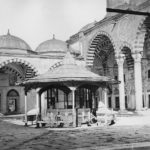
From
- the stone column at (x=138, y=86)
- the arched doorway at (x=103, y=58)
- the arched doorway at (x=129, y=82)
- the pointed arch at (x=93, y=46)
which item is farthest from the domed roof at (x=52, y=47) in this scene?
the stone column at (x=138, y=86)

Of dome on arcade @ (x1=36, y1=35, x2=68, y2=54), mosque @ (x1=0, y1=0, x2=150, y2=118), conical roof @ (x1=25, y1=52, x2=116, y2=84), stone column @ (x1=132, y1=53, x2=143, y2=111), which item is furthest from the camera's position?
dome on arcade @ (x1=36, y1=35, x2=68, y2=54)

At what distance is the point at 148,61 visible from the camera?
2150 cm

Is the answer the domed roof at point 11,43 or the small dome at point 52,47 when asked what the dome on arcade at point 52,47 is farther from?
the domed roof at point 11,43

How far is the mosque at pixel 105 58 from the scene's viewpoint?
18.3m

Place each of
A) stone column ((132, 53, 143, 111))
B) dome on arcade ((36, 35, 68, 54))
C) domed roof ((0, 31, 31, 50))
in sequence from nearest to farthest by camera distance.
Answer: stone column ((132, 53, 143, 111)) → domed roof ((0, 31, 31, 50)) → dome on arcade ((36, 35, 68, 54))

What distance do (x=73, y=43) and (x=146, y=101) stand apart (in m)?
10.4

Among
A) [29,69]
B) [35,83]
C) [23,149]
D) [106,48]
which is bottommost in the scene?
[23,149]

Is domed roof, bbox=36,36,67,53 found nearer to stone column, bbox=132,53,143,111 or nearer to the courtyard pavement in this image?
stone column, bbox=132,53,143,111

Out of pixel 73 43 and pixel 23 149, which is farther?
pixel 73 43

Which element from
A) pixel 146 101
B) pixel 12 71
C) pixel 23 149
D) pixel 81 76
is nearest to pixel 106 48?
pixel 146 101

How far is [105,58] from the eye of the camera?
26188 mm

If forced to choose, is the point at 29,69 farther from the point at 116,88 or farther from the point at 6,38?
the point at 116,88

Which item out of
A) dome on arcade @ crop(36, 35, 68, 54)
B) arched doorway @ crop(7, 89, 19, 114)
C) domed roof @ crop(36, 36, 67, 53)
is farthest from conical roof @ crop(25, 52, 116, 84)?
arched doorway @ crop(7, 89, 19, 114)

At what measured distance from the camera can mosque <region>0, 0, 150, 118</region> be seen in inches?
722
